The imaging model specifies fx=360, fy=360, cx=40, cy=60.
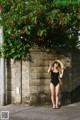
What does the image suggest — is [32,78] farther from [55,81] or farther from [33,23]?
[33,23]

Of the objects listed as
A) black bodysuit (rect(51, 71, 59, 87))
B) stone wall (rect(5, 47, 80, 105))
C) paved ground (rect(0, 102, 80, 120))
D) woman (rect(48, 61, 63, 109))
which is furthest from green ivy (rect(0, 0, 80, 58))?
paved ground (rect(0, 102, 80, 120))

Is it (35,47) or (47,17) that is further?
(35,47)

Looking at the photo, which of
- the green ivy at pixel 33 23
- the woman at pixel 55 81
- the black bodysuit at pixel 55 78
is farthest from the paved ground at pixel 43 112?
the green ivy at pixel 33 23

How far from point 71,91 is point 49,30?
222 centimetres

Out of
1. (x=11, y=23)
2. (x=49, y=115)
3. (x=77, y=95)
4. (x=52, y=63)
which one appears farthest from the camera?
(x=77, y=95)

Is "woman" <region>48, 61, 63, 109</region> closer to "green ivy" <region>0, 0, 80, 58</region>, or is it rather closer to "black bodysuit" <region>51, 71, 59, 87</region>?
"black bodysuit" <region>51, 71, 59, 87</region>

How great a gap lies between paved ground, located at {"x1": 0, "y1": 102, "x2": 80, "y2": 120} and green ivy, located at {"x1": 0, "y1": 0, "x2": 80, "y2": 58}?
1.64m

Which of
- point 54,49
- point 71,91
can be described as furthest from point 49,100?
point 54,49

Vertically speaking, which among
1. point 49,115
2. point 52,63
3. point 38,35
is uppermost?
point 38,35

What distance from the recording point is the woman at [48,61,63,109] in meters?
Result: 10.8

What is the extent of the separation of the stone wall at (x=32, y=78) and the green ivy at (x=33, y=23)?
30cm

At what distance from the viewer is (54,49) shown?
37.7 ft

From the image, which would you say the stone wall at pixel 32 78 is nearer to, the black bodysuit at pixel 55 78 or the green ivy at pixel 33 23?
the green ivy at pixel 33 23

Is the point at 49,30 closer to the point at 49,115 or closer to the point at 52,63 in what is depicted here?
the point at 52,63
